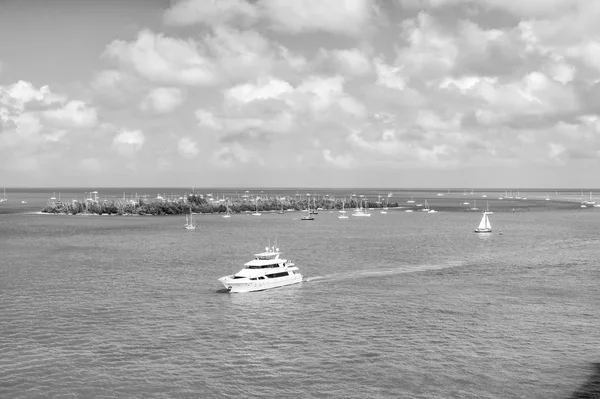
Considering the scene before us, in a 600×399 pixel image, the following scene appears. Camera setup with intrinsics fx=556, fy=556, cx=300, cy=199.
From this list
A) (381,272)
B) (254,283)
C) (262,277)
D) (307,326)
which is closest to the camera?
(307,326)

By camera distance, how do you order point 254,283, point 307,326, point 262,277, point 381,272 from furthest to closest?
point 381,272, point 262,277, point 254,283, point 307,326

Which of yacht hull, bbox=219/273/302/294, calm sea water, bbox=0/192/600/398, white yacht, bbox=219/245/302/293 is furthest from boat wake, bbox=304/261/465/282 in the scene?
yacht hull, bbox=219/273/302/294

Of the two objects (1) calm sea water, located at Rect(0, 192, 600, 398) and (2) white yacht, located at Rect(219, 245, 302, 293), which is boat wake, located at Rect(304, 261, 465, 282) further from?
(2) white yacht, located at Rect(219, 245, 302, 293)

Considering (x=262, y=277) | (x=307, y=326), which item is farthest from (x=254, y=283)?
(x=307, y=326)

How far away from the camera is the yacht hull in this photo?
2876 inches

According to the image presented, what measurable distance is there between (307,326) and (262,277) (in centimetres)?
1971

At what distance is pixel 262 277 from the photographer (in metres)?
75.8

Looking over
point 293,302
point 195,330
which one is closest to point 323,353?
point 195,330

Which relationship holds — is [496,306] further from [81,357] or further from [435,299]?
[81,357]

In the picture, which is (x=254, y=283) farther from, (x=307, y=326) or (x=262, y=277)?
(x=307, y=326)

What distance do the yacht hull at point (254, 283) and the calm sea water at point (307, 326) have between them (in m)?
1.69

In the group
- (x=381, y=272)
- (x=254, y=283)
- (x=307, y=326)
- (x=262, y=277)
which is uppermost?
(x=262, y=277)

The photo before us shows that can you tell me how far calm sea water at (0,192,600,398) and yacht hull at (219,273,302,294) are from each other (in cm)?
169

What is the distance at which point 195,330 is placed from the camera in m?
55.8
